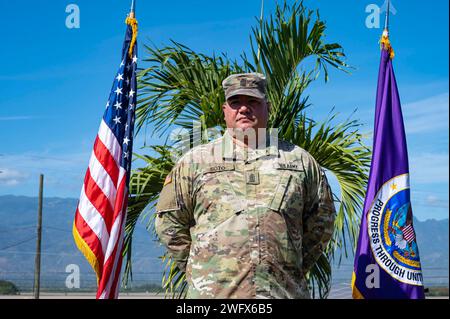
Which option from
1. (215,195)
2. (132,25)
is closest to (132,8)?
(132,25)

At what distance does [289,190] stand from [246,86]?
21.0 inches

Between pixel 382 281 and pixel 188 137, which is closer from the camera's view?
pixel 382 281

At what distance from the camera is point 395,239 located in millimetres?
5227

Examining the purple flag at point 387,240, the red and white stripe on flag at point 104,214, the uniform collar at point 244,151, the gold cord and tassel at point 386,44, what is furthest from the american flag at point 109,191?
the uniform collar at point 244,151

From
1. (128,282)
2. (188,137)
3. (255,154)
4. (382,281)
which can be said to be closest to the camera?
(255,154)

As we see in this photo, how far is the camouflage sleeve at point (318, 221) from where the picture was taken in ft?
10.5

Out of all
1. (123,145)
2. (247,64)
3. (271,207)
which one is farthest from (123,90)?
(271,207)

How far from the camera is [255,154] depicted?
3.15 meters

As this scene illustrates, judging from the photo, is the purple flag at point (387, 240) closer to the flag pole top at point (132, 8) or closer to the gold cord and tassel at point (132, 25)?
the gold cord and tassel at point (132, 25)

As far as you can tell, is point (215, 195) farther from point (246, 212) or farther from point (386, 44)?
point (386, 44)

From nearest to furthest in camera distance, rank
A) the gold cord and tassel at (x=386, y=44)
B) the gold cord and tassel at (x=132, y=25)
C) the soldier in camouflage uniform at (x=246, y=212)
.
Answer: the soldier in camouflage uniform at (x=246, y=212)
the gold cord and tassel at (x=132, y=25)
the gold cord and tassel at (x=386, y=44)

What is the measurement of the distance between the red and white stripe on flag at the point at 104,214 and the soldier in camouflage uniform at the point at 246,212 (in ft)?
6.67
